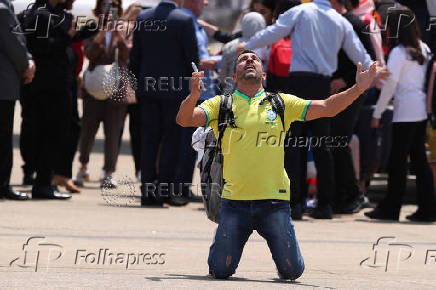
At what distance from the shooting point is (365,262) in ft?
26.0

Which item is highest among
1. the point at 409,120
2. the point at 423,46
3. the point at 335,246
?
the point at 423,46

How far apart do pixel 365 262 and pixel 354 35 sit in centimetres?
308

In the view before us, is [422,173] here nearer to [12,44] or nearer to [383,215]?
[383,215]

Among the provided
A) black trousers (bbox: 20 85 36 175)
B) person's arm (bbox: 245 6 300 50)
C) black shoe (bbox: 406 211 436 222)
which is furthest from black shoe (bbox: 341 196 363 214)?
black trousers (bbox: 20 85 36 175)

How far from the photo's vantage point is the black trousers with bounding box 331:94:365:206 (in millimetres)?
10812

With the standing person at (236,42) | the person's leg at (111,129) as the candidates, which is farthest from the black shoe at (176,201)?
the person's leg at (111,129)

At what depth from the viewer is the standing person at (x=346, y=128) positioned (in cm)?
1073

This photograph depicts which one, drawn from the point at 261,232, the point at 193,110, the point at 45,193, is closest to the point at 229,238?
the point at 261,232

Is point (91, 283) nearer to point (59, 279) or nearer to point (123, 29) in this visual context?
point (59, 279)

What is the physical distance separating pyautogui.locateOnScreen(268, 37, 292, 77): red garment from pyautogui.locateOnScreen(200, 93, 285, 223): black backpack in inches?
122

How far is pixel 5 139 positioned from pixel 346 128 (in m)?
3.09

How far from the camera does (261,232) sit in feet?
23.0

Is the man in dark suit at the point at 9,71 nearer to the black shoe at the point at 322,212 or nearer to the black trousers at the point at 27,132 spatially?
the black trousers at the point at 27,132

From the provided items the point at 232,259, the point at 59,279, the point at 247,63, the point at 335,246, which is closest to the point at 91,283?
the point at 59,279
